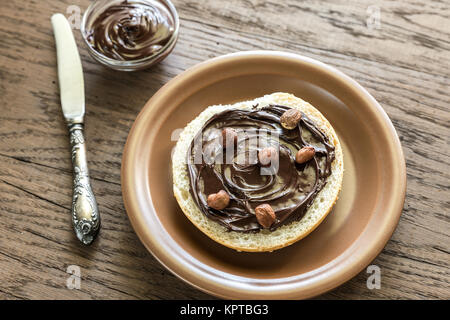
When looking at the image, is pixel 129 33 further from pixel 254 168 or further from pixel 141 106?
pixel 254 168

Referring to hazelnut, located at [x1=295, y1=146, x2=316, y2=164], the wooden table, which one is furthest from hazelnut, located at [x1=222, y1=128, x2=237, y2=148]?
the wooden table

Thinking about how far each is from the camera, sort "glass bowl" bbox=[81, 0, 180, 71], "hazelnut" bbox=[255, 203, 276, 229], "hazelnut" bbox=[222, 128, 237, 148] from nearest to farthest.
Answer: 1. "hazelnut" bbox=[255, 203, 276, 229]
2. "hazelnut" bbox=[222, 128, 237, 148]
3. "glass bowl" bbox=[81, 0, 180, 71]

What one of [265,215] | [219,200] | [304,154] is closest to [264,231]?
[265,215]

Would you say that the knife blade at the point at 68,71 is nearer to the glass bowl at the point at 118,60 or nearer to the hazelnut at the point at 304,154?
the glass bowl at the point at 118,60

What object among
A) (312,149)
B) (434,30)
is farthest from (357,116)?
(434,30)

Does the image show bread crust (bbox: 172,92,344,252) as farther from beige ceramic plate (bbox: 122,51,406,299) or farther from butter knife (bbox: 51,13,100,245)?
butter knife (bbox: 51,13,100,245)

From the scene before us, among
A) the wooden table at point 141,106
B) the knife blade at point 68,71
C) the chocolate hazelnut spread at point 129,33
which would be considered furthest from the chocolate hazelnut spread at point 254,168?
the knife blade at point 68,71
